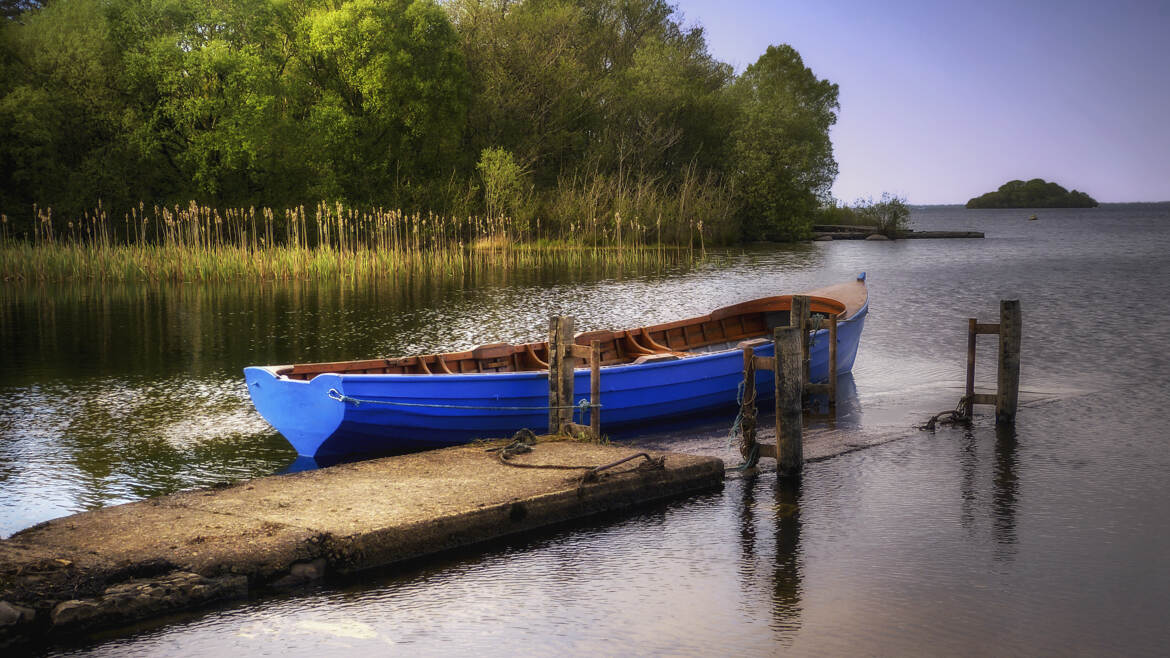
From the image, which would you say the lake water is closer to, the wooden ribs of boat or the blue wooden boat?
the blue wooden boat

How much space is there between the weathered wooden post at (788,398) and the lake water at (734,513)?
29 centimetres

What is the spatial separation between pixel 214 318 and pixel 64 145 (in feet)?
65.6

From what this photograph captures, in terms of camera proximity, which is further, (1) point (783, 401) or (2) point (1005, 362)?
(2) point (1005, 362)

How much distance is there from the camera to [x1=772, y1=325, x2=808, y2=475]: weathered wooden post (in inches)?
402

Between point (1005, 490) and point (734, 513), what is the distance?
286cm

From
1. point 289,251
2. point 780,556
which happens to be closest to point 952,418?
point 780,556

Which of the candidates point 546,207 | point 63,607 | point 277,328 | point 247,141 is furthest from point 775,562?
point 546,207

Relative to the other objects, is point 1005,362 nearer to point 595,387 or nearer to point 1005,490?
point 1005,490

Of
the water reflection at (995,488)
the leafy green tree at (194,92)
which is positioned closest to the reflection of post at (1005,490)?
the water reflection at (995,488)

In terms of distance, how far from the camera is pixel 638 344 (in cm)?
1473

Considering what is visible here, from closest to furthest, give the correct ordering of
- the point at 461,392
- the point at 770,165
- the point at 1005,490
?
the point at 1005,490, the point at 461,392, the point at 770,165

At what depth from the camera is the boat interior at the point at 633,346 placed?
11.8 m

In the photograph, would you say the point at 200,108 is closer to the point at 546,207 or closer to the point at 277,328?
the point at 546,207

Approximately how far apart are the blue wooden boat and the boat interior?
0.7 inches
